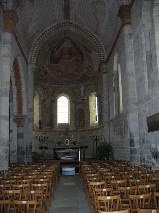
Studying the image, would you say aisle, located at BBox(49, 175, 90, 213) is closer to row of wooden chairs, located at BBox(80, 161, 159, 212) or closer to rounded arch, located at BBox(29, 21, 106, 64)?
row of wooden chairs, located at BBox(80, 161, 159, 212)

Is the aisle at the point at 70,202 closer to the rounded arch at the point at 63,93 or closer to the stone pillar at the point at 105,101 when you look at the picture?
the stone pillar at the point at 105,101

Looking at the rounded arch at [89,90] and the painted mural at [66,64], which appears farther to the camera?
the rounded arch at [89,90]

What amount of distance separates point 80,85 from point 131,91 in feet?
58.3

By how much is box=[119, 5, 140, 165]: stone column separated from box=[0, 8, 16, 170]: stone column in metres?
7.56

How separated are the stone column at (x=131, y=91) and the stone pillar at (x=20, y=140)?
426 inches

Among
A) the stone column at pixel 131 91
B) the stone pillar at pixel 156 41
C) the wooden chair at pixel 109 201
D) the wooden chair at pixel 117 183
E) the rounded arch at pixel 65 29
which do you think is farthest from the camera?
the rounded arch at pixel 65 29

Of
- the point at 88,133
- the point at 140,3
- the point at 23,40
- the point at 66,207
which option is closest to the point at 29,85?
the point at 23,40

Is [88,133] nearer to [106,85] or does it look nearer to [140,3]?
[106,85]

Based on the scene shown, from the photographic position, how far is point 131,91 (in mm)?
17797

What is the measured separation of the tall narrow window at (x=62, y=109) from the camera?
1415 inches

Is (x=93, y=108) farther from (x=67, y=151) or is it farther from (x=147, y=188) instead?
(x=147, y=188)

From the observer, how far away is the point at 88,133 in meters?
33.8

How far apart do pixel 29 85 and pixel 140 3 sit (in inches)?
552

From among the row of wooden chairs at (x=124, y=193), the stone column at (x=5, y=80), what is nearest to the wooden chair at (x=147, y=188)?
the row of wooden chairs at (x=124, y=193)
